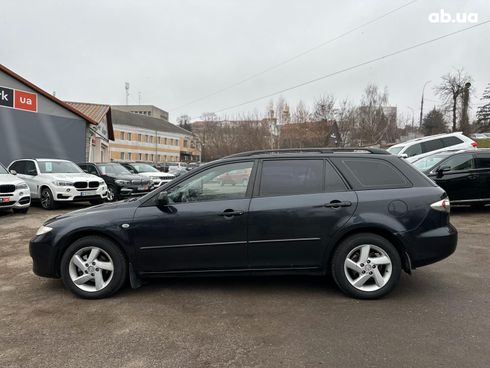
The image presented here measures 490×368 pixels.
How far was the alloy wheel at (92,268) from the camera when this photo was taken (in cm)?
448

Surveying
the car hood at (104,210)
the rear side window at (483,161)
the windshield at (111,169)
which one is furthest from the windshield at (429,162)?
the windshield at (111,169)

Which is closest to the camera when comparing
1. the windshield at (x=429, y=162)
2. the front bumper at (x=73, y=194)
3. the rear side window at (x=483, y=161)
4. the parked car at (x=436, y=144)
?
the rear side window at (x=483, y=161)

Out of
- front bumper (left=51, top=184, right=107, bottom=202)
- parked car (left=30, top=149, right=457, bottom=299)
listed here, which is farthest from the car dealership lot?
front bumper (left=51, top=184, right=107, bottom=202)

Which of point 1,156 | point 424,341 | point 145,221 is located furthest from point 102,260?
point 1,156

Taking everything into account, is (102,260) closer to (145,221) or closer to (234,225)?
(145,221)

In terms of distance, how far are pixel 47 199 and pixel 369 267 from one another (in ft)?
36.7

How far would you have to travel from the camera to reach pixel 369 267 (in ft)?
14.1

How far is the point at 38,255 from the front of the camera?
15.0ft

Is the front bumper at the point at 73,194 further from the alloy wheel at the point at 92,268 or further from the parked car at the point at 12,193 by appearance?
the alloy wheel at the point at 92,268

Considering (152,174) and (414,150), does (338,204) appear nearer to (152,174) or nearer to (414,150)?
(152,174)

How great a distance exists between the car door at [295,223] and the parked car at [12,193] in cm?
910

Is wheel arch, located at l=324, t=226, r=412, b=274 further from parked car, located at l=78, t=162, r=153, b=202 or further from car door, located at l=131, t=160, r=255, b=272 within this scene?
parked car, located at l=78, t=162, r=153, b=202

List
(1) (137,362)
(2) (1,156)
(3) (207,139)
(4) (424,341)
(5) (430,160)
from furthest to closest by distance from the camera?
(3) (207,139) → (2) (1,156) → (5) (430,160) → (4) (424,341) → (1) (137,362)

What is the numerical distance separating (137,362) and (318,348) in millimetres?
1455
